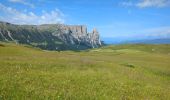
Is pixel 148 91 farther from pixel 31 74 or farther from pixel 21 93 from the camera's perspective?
pixel 21 93

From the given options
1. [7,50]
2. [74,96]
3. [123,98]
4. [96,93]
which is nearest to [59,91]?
[74,96]

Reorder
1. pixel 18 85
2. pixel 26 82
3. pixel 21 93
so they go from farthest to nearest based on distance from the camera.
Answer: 1. pixel 26 82
2. pixel 18 85
3. pixel 21 93

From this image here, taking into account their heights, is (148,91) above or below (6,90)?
below

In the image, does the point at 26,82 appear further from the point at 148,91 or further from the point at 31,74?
the point at 148,91

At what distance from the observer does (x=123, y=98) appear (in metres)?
21.4

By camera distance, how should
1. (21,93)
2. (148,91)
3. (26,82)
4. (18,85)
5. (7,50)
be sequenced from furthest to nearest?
1. (7,50)
2. (148,91)
3. (26,82)
4. (18,85)
5. (21,93)

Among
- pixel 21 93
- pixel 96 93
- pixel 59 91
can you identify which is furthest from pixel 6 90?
pixel 96 93

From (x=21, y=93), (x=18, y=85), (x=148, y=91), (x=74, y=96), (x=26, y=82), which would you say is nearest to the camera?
(x=21, y=93)

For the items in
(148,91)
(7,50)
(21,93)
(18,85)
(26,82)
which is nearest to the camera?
(21,93)

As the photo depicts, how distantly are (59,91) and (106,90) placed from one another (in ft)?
15.8

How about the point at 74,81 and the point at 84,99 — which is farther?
the point at 74,81

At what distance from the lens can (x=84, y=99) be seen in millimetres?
19469

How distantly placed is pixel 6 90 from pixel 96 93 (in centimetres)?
669

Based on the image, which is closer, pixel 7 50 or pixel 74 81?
pixel 74 81
